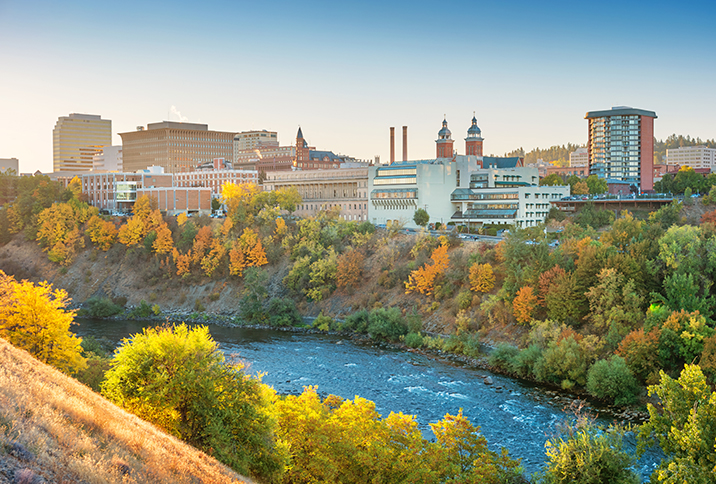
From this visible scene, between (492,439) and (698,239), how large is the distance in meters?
33.2

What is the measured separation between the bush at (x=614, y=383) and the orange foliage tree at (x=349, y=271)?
143 ft

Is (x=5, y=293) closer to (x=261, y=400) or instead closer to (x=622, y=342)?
(x=261, y=400)

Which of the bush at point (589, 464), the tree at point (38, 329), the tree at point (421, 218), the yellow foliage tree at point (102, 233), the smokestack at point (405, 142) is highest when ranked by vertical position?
the smokestack at point (405, 142)

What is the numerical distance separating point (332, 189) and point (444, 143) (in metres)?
28.1

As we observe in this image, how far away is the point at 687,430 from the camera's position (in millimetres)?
27281

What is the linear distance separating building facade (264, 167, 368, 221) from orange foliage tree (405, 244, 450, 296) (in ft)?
139

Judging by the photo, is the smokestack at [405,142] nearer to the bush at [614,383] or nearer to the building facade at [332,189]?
the building facade at [332,189]

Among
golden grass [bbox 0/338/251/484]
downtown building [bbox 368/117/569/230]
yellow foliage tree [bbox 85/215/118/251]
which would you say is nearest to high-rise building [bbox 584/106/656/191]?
downtown building [bbox 368/117/569/230]

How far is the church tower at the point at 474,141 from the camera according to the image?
14188 cm

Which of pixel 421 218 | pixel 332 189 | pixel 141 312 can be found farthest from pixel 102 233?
A: pixel 421 218

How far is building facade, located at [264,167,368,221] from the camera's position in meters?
124

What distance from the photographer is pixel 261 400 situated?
2756 cm

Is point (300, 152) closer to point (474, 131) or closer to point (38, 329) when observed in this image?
point (474, 131)

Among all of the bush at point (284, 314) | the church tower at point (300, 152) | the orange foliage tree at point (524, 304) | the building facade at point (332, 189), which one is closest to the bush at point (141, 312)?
the bush at point (284, 314)
